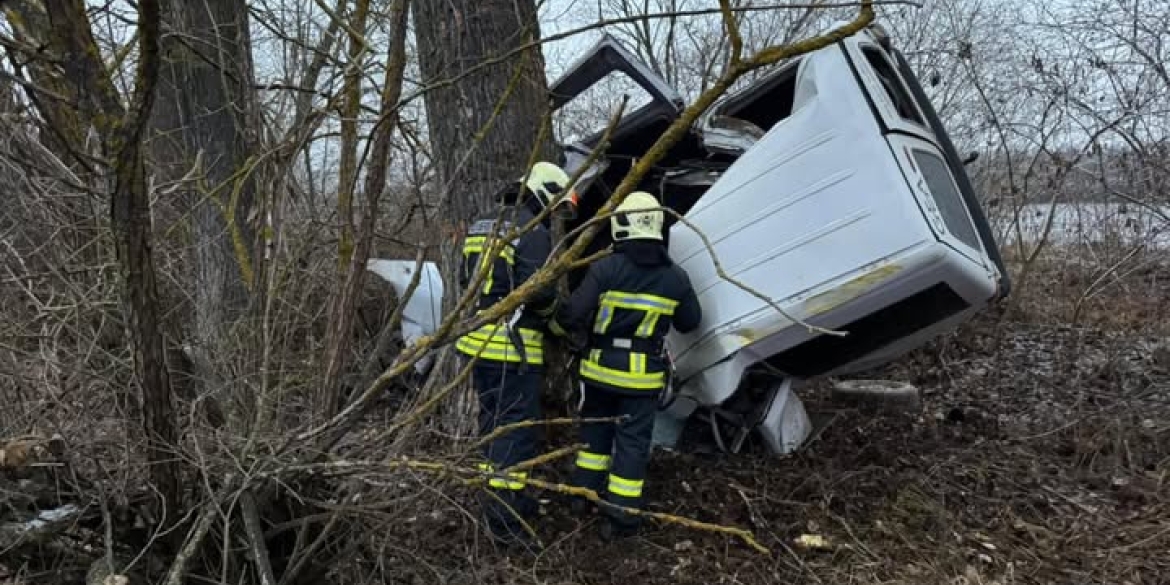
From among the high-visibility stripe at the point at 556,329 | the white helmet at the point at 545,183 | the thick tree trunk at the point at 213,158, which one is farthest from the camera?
the high-visibility stripe at the point at 556,329

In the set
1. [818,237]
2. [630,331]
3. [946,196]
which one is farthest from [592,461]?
[946,196]

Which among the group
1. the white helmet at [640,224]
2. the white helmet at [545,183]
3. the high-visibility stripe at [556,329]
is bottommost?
the high-visibility stripe at [556,329]

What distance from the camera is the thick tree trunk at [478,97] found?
4.25 metres

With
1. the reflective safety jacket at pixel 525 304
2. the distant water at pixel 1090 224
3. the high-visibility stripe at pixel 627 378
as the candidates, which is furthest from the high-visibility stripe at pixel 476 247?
the distant water at pixel 1090 224

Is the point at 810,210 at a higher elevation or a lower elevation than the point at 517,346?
higher

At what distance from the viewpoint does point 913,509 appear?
3.66m

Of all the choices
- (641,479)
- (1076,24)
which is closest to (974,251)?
(641,479)

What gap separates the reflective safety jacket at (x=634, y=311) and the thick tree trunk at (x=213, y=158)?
4.95ft

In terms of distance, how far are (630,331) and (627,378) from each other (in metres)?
0.21

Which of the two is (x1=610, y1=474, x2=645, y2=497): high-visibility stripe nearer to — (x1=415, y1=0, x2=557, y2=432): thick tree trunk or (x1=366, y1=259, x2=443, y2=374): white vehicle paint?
(x1=415, y1=0, x2=557, y2=432): thick tree trunk

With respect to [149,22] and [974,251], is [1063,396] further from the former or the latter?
[149,22]

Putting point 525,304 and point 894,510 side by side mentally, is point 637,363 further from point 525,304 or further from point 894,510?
point 894,510

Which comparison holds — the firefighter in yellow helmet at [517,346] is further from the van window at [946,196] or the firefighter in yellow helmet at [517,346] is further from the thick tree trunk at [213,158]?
the van window at [946,196]

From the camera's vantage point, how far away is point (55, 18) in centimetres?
154
